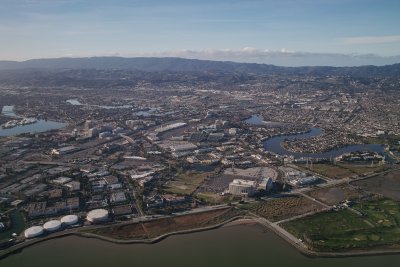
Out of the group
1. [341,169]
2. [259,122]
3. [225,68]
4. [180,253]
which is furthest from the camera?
[225,68]

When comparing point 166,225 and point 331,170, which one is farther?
point 331,170

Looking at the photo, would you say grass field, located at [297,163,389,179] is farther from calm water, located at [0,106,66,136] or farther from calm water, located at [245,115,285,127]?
calm water, located at [0,106,66,136]

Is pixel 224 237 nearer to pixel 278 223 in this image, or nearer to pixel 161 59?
pixel 278 223

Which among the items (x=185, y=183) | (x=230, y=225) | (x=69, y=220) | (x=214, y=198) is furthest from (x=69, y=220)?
(x=185, y=183)

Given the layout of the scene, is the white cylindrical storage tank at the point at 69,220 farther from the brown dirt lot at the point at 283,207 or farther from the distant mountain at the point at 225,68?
the distant mountain at the point at 225,68

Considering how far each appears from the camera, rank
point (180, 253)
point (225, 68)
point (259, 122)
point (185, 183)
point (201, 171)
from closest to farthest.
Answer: point (180, 253)
point (185, 183)
point (201, 171)
point (259, 122)
point (225, 68)

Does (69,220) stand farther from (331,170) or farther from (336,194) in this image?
(331,170)

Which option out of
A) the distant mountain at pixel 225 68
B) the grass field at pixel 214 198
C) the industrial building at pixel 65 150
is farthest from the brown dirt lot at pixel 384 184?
the distant mountain at pixel 225 68

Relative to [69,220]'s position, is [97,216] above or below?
above
